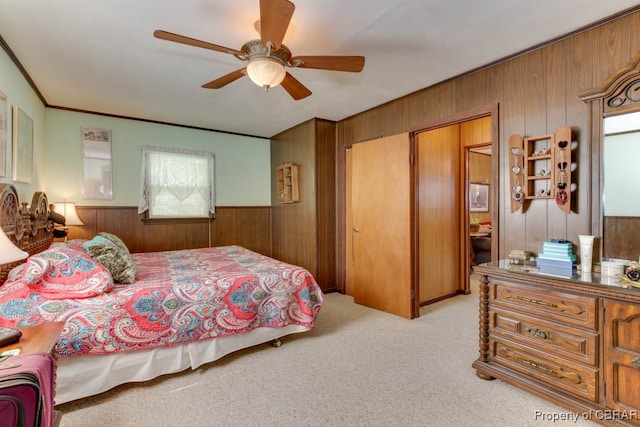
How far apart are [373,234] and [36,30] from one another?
3.43m

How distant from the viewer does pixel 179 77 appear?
2826 mm

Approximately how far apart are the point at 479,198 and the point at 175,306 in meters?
5.70

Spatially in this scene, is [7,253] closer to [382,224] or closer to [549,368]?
[549,368]

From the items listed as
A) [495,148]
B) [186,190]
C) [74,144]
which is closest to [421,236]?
[495,148]

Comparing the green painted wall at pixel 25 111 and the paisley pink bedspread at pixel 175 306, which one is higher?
the green painted wall at pixel 25 111

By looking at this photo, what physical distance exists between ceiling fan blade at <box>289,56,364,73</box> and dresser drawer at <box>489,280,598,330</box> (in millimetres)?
1767

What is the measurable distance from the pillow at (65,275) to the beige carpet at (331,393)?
69cm

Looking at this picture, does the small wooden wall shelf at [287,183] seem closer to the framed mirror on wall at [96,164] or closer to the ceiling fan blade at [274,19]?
the framed mirror on wall at [96,164]

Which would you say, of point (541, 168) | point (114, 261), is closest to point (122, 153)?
point (114, 261)

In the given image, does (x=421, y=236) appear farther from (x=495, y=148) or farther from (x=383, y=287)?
(x=495, y=148)

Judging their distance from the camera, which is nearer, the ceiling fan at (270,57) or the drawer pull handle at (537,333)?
the ceiling fan at (270,57)

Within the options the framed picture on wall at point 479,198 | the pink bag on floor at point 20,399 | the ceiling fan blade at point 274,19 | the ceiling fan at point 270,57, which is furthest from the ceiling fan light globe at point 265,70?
the framed picture on wall at point 479,198

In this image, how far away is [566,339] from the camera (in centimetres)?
179

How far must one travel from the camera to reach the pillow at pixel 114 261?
2.23 m
